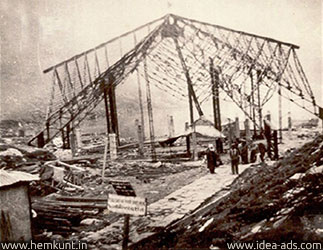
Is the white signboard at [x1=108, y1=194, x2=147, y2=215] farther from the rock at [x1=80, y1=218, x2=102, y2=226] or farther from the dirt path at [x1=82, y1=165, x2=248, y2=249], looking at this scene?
the rock at [x1=80, y1=218, x2=102, y2=226]

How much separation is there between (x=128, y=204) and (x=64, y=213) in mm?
2315

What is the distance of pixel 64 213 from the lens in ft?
20.1

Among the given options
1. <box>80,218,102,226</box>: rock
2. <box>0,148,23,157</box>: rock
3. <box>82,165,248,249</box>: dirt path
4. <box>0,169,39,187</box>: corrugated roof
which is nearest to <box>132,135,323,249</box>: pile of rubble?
<box>82,165,248,249</box>: dirt path

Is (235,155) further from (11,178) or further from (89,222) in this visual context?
(11,178)

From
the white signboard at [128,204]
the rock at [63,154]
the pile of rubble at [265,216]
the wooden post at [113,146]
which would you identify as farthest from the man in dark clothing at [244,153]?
A: the white signboard at [128,204]

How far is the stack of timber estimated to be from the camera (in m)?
5.85

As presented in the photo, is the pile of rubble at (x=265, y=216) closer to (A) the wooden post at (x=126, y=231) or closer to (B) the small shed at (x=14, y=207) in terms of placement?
(A) the wooden post at (x=126, y=231)

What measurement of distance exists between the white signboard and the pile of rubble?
0.71 meters

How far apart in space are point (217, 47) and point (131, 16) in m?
4.13

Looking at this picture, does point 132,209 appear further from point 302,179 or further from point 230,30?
point 230,30

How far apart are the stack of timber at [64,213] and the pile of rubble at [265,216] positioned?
5.64 ft

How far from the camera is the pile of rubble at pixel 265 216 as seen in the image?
3824mm

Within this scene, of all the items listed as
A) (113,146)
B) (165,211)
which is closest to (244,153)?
(113,146)

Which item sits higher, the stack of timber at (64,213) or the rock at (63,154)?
the rock at (63,154)
